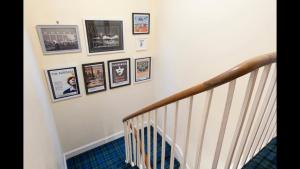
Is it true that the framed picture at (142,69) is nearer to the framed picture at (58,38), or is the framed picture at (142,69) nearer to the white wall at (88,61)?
the white wall at (88,61)

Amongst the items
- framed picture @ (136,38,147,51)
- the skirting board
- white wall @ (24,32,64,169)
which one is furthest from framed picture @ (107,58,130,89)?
white wall @ (24,32,64,169)

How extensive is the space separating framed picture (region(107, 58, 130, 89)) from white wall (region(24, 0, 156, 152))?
93 mm

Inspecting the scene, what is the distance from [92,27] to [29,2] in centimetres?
71

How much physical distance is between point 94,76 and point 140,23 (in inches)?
45.3

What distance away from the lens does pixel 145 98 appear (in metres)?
3.04

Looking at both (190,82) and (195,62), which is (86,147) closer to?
Answer: (190,82)

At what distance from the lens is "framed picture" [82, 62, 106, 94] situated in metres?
2.24

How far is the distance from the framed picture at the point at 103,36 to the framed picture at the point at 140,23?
227 mm

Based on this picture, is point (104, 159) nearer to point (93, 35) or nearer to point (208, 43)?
point (93, 35)

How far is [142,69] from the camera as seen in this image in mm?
2764

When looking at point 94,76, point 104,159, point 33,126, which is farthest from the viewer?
point 104,159

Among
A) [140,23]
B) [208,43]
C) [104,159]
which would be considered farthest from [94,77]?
[208,43]

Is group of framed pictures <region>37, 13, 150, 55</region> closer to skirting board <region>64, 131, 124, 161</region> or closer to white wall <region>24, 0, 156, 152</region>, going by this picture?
white wall <region>24, 0, 156, 152</region>

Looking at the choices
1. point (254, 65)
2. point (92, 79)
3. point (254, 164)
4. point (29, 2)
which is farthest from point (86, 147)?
point (254, 65)
